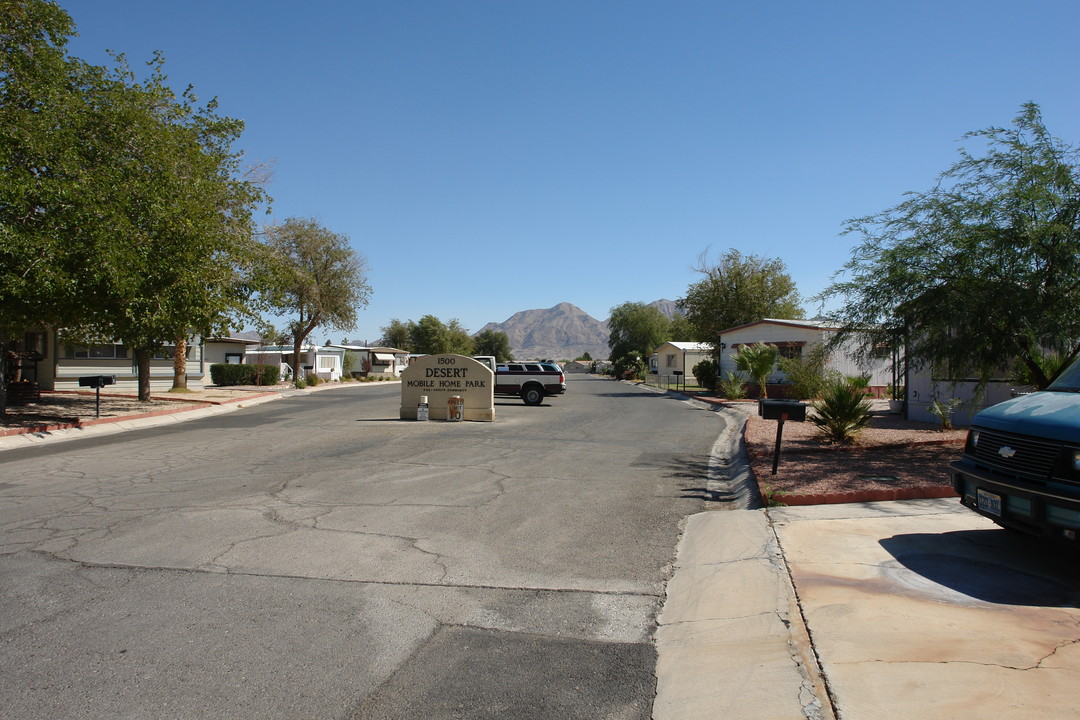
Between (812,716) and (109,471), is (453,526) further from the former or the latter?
(109,471)

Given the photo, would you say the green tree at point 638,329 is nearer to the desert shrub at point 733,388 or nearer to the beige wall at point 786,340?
the beige wall at point 786,340

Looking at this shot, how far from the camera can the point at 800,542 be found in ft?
21.3

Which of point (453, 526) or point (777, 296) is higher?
point (777, 296)

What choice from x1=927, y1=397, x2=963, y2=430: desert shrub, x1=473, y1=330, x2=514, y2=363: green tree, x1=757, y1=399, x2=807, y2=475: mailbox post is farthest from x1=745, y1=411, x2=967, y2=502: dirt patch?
x1=473, y1=330, x2=514, y2=363: green tree

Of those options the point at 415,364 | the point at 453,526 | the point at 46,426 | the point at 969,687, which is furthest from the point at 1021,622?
the point at 46,426

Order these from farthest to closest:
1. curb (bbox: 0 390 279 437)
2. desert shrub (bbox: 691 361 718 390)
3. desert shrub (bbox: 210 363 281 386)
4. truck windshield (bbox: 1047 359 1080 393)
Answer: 1. desert shrub (bbox: 210 363 281 386)
2. desert shrub (bbox: 691 361 718 390)
3. curb (bbox: 0 390 279 437)
4. truck windshield (bbox: 1047 359 1080 393)

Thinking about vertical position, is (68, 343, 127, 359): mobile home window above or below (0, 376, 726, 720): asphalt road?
above

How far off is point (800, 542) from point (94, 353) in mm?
34628

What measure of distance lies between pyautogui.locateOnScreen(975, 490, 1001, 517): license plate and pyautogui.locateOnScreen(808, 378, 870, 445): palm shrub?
687cm

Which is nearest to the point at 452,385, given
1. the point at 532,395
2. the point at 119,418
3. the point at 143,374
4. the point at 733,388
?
the point at 532,395

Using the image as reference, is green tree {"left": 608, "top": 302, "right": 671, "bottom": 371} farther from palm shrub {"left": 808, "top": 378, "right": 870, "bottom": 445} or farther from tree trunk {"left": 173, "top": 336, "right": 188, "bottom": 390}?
palm shrub {"left": 808, "top": 378, "right": 870, "bottom": 445}

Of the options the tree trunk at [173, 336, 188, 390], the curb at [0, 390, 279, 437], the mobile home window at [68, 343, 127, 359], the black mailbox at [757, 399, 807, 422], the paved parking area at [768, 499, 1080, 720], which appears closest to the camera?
the paved parking area at [768, 499, 1080, 720]

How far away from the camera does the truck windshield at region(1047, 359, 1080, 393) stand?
6234 millimetres

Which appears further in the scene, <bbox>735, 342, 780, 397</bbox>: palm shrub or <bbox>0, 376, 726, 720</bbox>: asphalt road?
<bbox>735, 342, 780, 397</bbox>: palm shrub
